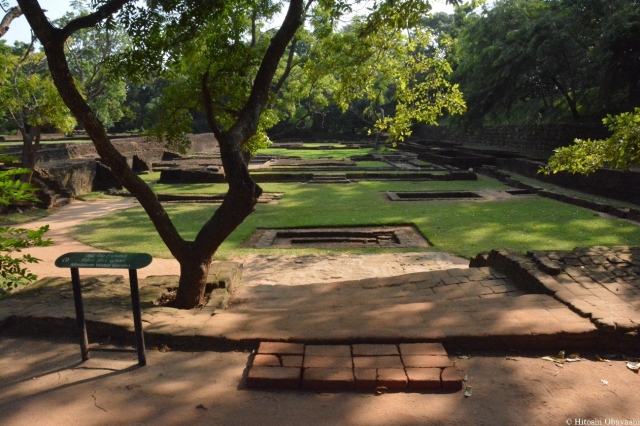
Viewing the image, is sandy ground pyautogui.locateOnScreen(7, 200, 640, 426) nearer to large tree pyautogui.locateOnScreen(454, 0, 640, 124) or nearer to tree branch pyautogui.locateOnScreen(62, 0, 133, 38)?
tree branch pyautogui.locateOnScreen(62, 0, 133, 38)

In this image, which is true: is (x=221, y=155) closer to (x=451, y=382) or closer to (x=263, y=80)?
(x=263, y=80)

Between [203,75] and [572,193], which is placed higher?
[203,75]

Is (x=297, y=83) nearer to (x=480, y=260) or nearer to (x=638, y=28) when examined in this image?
(x=638, y=28)

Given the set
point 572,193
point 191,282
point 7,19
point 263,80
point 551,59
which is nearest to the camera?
point 191,282

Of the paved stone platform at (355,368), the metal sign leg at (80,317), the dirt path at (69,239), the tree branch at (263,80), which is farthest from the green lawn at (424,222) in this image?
the paved stone platform at (355,368)

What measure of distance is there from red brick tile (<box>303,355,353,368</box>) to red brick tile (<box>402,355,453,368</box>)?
0.32m

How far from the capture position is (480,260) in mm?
5688

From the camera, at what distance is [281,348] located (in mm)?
2912

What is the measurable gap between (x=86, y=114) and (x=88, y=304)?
1489 millimetres

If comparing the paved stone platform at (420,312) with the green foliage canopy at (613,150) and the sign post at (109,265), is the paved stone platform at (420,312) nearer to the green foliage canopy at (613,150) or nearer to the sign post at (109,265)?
the sign post at (109,265)

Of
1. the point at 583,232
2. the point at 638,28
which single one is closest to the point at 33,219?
the point at 583,232

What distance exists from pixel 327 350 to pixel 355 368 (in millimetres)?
281

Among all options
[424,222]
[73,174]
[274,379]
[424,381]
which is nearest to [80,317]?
[274,379]

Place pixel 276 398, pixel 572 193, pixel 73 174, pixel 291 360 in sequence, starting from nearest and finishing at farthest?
pixel 276 398, pixel 291 360, pixel 572 193, pixel 73 174
